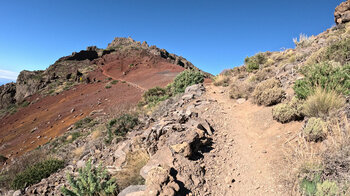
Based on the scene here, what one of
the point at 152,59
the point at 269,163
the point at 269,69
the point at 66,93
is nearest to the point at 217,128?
the point at 269,163

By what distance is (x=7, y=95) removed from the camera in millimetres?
31688

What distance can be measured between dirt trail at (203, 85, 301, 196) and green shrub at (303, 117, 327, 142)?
0.53 metres

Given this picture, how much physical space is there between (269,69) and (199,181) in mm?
7813

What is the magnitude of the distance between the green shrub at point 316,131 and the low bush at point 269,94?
7.91 feet

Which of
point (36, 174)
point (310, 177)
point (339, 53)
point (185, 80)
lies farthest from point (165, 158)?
point (185, 80)

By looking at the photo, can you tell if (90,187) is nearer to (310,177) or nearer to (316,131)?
(310,177)

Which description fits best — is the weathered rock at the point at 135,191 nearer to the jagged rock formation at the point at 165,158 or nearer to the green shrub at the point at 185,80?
the jagged rock formation at the point at 165,158

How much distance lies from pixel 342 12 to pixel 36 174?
84.5ft

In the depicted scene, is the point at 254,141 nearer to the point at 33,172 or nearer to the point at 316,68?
the point at 316,68

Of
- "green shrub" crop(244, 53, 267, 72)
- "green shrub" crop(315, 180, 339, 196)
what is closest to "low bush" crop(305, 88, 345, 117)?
"green shrub" crop(315, 180, 339, 196)

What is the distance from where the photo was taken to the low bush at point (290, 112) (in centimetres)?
430

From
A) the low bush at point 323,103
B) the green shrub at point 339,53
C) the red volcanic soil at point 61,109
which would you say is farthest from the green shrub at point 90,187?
the red volcanic soil at point 61,109

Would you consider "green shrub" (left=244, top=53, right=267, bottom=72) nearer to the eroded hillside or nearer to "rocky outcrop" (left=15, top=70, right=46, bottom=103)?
the eroded hillside

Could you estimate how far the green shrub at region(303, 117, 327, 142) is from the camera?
10.3ft
